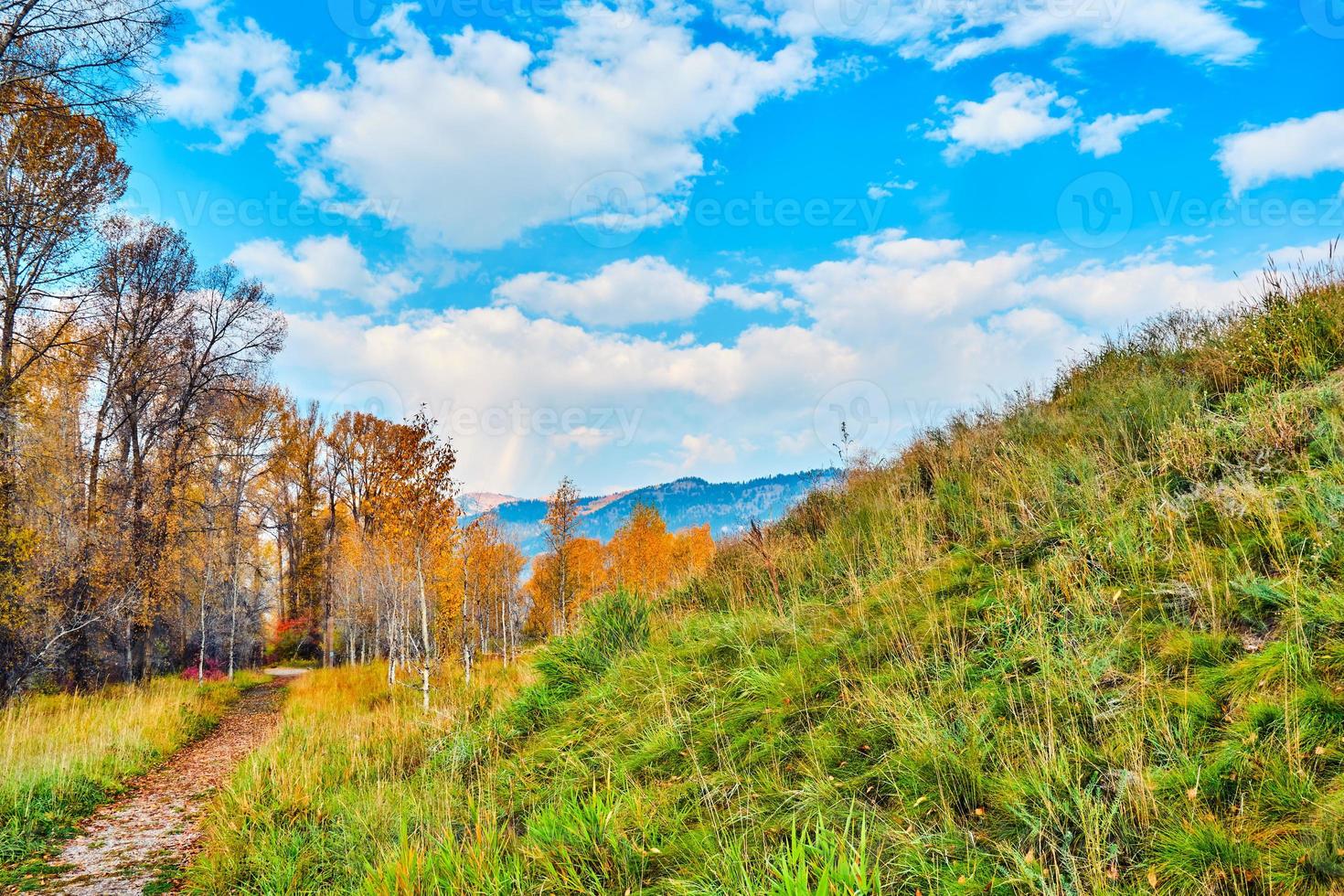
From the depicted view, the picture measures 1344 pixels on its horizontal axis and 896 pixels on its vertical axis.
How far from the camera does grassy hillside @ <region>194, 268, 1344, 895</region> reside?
2713 millimetres

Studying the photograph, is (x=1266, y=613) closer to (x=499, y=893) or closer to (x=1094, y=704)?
(x=1094, y=704)

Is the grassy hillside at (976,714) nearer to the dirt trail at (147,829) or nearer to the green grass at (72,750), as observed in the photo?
the dirt trail at (147,829)

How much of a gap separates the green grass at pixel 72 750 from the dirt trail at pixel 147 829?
0.89 feet

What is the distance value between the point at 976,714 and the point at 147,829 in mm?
9576

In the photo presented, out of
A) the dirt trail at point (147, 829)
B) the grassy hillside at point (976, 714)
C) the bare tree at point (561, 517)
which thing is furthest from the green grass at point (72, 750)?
the bare tree at point (561, 517)

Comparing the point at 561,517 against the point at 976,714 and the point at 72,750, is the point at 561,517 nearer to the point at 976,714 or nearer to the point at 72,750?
the point at 72,750

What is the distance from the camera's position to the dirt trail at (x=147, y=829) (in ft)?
19.2

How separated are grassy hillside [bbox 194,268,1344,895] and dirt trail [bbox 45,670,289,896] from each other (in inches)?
31.2

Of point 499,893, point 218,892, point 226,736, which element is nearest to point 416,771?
point 218,892

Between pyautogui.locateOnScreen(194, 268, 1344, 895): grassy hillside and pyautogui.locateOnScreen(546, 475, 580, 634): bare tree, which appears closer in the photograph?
pyautogui.locateOnScreen(194, 268, 1344, 895): grassy hillside

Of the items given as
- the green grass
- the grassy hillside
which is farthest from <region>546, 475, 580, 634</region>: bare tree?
the grassy hillside

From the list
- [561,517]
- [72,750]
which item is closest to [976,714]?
[72,750]

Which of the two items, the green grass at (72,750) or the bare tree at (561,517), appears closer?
the green grass at (72,750)

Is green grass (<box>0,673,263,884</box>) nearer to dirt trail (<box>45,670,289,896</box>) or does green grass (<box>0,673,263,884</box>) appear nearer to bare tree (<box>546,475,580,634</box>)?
dirt trail (<box>45,670,289,896</box>)
